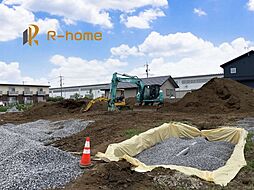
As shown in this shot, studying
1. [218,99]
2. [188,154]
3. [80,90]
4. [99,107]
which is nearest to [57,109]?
[99,107]

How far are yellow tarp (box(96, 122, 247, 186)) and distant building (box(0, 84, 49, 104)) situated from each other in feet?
170

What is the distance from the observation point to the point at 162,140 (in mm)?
7863

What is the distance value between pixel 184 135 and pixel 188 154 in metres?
2.31

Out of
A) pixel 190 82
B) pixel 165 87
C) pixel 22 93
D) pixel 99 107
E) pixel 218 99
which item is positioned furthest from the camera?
pixel 22 93

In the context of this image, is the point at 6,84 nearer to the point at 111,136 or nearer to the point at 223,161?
the point at 111,136

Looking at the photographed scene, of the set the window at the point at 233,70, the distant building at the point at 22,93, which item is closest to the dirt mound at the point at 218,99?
the window at the point at 233,70

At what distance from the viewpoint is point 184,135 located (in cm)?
863

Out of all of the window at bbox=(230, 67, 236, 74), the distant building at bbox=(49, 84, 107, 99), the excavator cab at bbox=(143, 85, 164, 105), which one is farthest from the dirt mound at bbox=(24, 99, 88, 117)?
the distant building at bbox=(49, 84, 107, 99)

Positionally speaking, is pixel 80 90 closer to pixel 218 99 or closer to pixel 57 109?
→ pixel 57 109

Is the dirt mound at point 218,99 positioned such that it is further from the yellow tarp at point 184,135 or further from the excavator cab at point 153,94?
the yellow tarp at point 184,135

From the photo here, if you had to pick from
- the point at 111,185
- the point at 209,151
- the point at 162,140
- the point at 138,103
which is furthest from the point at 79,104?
the point at 111,185

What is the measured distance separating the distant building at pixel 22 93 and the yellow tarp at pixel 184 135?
2034 inches

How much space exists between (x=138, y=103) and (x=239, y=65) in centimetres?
1556

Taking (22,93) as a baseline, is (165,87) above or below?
above
